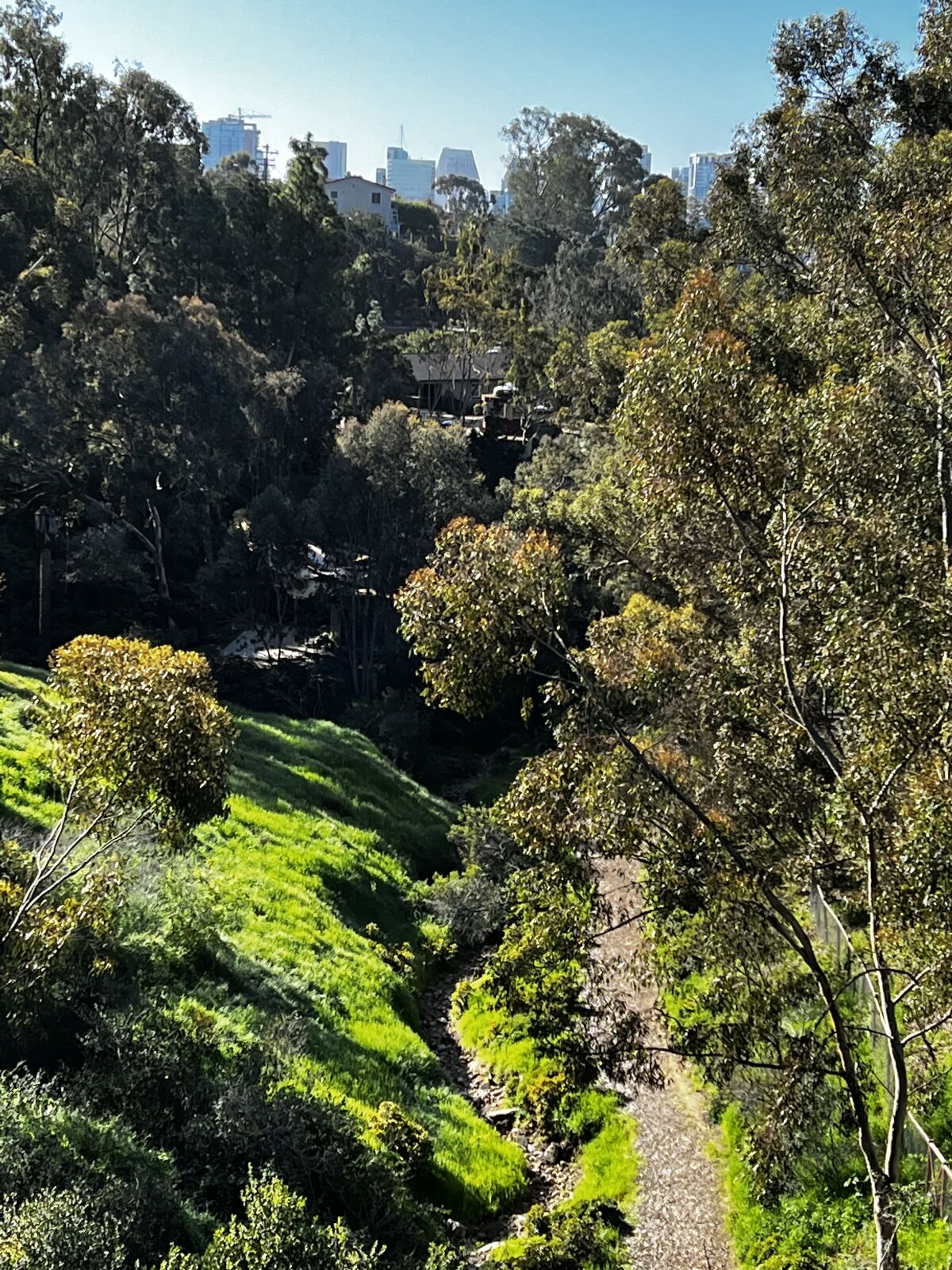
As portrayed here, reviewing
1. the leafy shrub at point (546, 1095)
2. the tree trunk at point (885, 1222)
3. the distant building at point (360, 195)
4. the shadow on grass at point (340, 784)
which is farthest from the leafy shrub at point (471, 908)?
the distant building at point (360, 195)

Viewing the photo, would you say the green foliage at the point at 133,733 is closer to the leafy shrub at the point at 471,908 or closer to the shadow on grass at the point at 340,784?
the leafy shrub at the point at 471,908

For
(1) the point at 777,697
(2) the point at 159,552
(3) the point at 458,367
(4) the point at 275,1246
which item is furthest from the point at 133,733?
(3) the point at 458,367

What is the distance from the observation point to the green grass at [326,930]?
1208cm

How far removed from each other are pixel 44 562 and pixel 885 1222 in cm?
3146

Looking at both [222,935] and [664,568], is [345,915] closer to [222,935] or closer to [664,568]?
[222,935]

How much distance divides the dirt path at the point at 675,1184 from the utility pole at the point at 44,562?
82.6ft

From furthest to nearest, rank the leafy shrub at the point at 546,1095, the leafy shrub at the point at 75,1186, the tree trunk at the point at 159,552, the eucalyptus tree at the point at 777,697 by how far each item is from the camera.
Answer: the tree trunk at the point at 159,552, the leafy shrub at the point at 546,1095, the eucalyptus tree at the point at 777,697, the leafy shrub at the point at 75,1186

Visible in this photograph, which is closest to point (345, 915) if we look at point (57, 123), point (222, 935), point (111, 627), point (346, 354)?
point (222, 935)

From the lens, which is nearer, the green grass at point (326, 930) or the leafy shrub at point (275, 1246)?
the leafy shrub at point (275, 1246)

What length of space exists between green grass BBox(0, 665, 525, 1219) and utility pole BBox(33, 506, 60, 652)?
302 inches

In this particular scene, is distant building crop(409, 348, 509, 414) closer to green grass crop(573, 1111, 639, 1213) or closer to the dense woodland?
the dense woodland

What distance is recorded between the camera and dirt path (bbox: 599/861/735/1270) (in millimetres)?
10523

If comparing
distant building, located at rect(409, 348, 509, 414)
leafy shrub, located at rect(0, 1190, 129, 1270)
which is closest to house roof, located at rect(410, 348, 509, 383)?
distant building, located at rect(409, 348, 509, 414)

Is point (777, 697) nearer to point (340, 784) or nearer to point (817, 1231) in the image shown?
point (817, 1231)
